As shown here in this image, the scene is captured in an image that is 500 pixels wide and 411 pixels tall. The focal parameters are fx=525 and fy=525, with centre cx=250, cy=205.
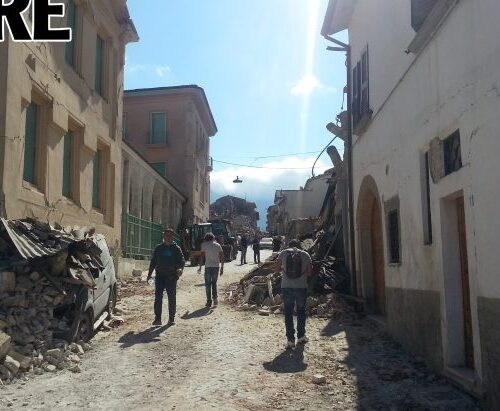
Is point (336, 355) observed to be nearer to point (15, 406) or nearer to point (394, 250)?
point (394, 250)

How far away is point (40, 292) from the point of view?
736cm

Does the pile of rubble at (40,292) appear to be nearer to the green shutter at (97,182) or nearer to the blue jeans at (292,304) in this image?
the blue jeans at (292,304)

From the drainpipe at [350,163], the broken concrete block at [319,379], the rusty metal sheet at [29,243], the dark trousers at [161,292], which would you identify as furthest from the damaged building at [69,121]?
the drainpipe at [350,163]

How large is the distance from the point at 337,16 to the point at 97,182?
25.5 feet

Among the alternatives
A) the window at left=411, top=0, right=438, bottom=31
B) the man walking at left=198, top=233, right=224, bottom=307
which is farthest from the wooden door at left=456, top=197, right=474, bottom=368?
the man walking at left=198, top=233, right=224, bottom=307

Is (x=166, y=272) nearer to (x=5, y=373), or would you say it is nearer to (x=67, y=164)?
(x=5, y=373)

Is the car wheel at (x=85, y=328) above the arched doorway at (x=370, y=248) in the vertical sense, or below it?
below

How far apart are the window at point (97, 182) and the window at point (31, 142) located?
3929 millimetres

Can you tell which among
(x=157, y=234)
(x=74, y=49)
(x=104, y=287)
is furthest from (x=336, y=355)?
(x=157, y=234)

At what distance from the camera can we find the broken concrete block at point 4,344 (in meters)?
6.06

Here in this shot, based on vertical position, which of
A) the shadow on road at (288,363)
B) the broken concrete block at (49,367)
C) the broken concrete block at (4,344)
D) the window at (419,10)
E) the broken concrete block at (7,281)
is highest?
the window at (419,10)

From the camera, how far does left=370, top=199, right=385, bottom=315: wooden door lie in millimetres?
10844

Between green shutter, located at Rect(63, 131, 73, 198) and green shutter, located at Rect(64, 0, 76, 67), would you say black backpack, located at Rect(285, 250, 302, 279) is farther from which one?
green shutter, located at Rect(64, 0, 76, 67)

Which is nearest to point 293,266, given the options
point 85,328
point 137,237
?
point 85,328
